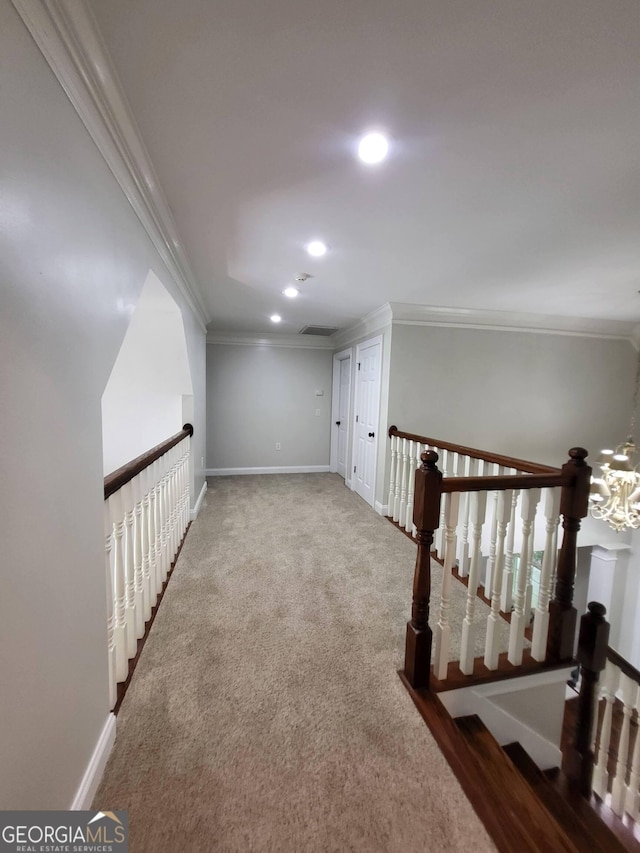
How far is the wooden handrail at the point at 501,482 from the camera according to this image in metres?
1.36

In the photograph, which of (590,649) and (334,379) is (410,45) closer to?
(590,649)

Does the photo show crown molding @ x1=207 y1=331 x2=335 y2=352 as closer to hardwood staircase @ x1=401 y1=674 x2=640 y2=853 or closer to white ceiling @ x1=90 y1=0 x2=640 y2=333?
white ceiling @ x1=90 y1=0 x2=640 y2=333

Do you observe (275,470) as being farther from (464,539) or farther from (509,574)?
(509,574)

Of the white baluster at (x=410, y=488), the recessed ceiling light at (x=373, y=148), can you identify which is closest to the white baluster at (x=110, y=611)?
the recessed ceiling light at (x=373, y=148)

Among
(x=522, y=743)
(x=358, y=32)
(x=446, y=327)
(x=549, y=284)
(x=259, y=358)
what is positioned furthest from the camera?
(x=259, y=358)

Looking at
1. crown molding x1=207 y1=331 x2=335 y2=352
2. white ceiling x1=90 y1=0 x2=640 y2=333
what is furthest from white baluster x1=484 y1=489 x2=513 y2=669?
crown molding x1=207 y1=331 x2=335 y2=352

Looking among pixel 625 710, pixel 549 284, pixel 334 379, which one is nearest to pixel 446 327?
pixel 549 284

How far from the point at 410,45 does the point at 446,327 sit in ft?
9.23

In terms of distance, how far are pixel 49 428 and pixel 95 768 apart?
1055 mm

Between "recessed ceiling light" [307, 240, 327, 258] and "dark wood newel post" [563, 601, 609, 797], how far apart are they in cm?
237

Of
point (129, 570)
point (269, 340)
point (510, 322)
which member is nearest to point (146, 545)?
point (129, 570)

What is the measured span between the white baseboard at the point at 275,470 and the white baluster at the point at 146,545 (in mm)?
3162

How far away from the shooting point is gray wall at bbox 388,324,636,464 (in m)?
3.42

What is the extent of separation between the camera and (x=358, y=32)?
83 centimetres
